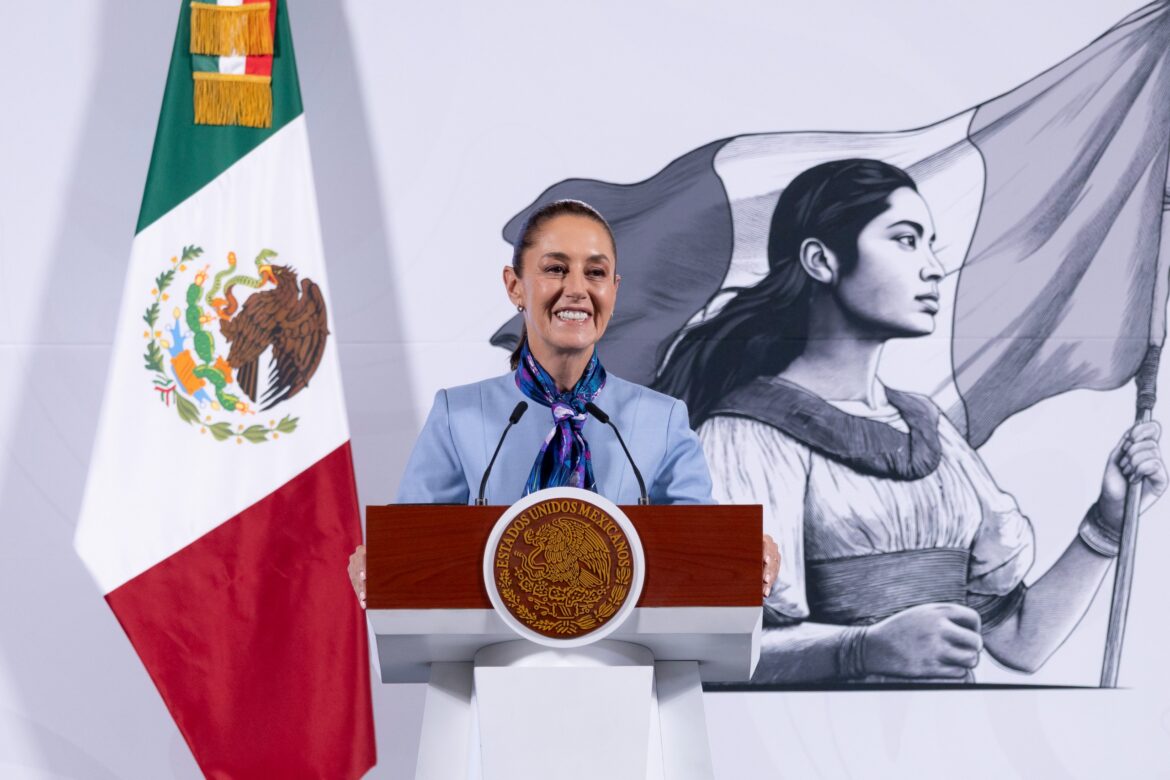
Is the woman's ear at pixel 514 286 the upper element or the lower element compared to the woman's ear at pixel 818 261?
lower

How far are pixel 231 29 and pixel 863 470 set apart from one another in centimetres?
196

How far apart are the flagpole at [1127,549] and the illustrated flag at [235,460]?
195cm

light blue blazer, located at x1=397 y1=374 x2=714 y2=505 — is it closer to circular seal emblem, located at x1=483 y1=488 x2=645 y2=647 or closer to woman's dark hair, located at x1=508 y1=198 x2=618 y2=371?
woman's dark hair, located at x1=508 y1=198 x2=618 y2=371

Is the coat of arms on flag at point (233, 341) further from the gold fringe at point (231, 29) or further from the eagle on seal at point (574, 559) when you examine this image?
the eagle on seal at point (574, 559)

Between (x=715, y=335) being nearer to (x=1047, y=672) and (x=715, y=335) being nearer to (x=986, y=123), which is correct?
(x=986, y=123)

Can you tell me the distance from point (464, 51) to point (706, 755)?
7.19ft

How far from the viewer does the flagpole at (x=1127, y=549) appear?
3.20 meters

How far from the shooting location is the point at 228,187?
2.96m

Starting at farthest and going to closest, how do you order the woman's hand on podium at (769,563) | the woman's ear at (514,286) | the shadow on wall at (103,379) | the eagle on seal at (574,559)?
the shadow on wall at (103,379)
the woman's ear at (514,286)
the woman's hand on podium at (769,563)
the eagle on seal at (574,559)

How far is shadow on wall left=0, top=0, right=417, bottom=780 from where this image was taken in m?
3.07

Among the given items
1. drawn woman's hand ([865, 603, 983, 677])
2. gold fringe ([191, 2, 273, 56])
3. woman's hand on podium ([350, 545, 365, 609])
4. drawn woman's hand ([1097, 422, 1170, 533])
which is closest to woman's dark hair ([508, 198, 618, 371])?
woman's hand on podium ([350, 545, 365, 609])

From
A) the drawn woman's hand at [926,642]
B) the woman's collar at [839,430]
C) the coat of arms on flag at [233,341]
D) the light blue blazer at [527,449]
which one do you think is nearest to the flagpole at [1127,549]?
Result: the drawn woman's hand at [926,642]

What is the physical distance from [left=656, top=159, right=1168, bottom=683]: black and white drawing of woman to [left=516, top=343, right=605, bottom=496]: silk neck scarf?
1.14 metres

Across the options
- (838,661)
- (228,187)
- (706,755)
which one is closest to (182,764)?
(228,187)
